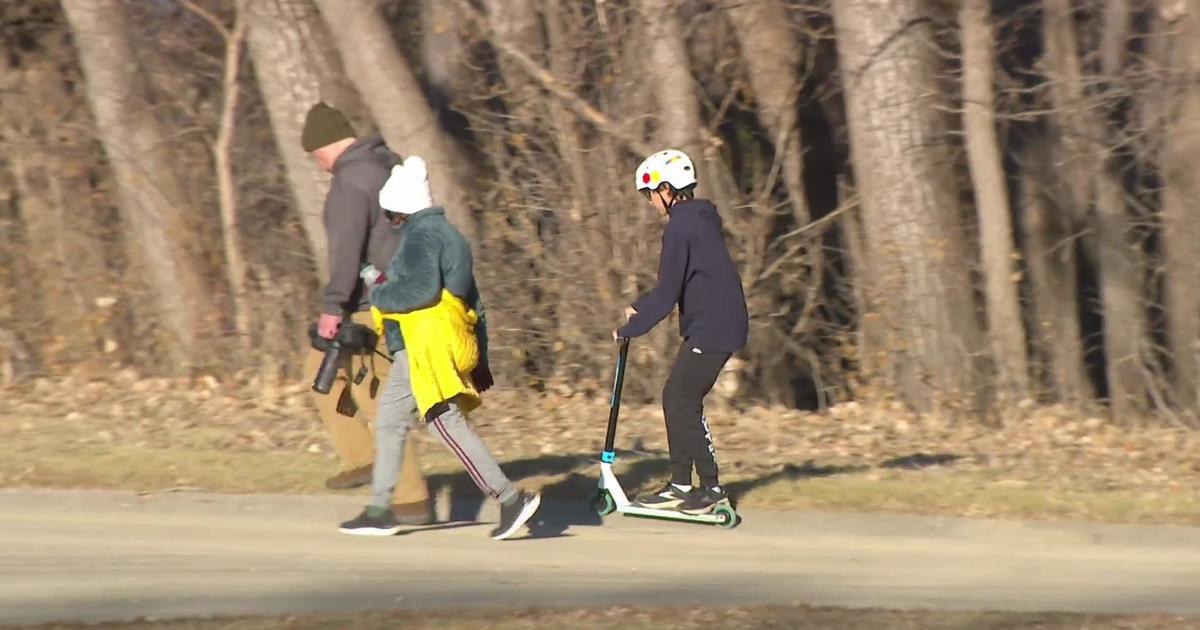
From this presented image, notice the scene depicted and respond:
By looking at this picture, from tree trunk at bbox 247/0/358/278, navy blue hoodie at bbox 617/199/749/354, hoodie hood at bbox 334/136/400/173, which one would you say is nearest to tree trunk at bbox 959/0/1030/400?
tree trunk at bbox 247/0/358/278

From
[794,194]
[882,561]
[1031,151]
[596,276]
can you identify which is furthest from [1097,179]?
[882,561]

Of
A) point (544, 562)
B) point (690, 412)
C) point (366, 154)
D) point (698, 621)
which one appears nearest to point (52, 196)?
point (366, 154)

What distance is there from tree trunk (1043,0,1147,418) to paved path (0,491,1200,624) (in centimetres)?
621

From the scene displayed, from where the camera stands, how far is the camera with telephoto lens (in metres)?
9.31

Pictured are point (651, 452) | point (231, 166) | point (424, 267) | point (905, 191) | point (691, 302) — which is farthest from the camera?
point (231, 166)

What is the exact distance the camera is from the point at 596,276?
583 inches

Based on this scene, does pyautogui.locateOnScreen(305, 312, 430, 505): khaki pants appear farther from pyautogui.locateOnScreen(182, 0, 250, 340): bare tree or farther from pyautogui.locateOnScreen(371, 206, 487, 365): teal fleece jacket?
pyautogui.locateOnScreen(182, 0, 250, 340): bare tree

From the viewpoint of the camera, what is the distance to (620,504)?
961 cm

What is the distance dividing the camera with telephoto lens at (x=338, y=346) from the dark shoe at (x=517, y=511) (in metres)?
1.07

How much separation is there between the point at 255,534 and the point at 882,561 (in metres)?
3.07

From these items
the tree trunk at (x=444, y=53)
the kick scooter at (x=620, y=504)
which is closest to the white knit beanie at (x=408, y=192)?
the kick scooter at (x=620, y=504)

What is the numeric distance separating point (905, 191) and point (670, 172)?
18.9 ft

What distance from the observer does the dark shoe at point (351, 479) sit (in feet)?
33.1

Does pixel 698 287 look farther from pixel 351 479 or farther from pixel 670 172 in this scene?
pixel 351 479
